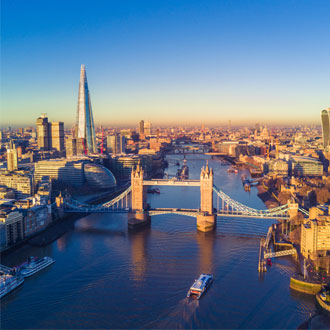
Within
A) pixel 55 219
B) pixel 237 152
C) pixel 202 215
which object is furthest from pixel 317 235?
pixel 237 152

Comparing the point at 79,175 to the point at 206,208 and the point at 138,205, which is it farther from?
the point at 206,208

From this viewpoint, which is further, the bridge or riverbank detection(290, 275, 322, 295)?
the bridge

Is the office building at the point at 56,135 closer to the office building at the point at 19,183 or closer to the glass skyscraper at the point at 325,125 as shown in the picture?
the office building at the point at 19,183

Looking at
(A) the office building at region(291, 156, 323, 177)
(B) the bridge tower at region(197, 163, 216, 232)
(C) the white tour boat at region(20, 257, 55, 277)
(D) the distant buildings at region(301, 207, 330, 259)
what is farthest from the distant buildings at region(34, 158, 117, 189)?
(D) the distant buildings at region(301, 207, 330, 259)

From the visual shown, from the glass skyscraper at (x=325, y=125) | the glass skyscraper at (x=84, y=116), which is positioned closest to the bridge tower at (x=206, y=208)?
the glass skyscraper at (x=84, y=116)

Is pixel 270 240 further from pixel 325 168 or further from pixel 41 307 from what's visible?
pixel 325 168

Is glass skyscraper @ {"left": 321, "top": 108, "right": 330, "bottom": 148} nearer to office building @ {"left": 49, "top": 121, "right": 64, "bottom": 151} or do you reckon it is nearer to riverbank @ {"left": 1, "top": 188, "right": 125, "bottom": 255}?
office building @ {"left": 49, "top": 121, "right": 64, "bottom": 151}
